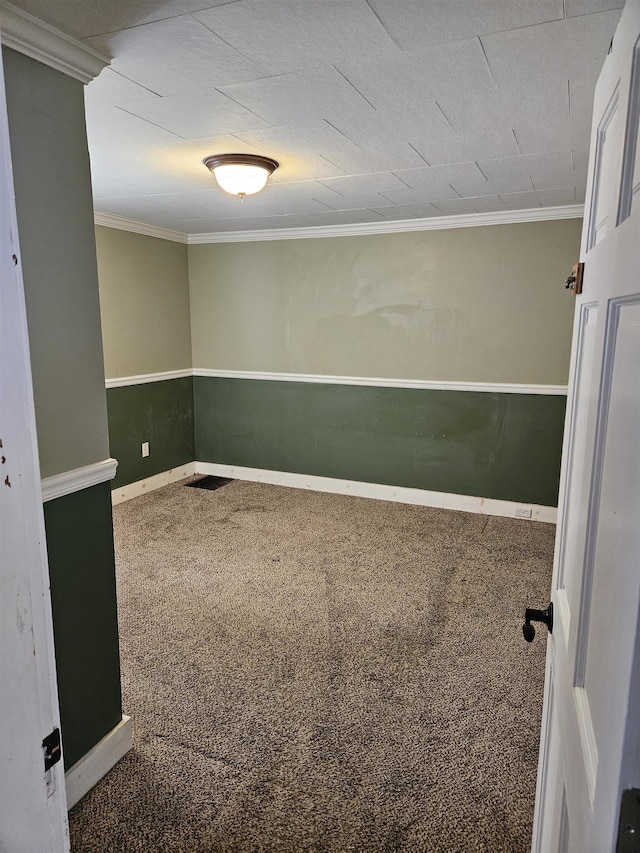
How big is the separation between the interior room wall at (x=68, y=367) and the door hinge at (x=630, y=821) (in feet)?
4.83

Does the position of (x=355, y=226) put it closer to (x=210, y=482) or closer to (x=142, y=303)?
(x=142, y=303)

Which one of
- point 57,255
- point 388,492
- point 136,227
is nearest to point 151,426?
point 136,227

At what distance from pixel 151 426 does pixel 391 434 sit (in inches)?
82.4

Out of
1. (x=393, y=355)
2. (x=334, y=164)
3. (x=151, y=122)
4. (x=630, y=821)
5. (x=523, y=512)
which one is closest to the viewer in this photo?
(x=630, y=821)

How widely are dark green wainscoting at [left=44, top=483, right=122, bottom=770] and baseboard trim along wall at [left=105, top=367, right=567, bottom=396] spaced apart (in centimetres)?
266

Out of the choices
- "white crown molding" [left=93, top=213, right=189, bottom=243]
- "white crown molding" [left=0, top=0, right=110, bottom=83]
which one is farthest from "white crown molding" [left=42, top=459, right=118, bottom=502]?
"white crown molding" [left=93, top=213, right=189, bottom=243]

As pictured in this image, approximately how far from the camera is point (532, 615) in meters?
1.21

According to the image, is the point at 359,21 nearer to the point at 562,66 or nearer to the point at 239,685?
the point at 562,66

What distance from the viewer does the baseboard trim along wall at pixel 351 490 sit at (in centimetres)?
417

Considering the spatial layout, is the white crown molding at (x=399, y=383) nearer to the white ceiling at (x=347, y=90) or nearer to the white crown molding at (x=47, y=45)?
the white ceiling at (x=347, y=90)

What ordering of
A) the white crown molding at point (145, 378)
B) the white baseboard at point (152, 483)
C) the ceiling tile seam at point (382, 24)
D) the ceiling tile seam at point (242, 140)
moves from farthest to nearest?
the white baseboard at point (152, 483), the white crown molding at point (145, 378), the ceiling tile seam at point (242, 140), the ceiling tile seam at point (382, 24)

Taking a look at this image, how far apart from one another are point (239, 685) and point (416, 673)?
0.77m

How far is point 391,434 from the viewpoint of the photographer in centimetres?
452

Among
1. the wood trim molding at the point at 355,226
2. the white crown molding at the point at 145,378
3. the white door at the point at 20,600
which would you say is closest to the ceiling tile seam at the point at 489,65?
→ the white door at the point at 20,600
